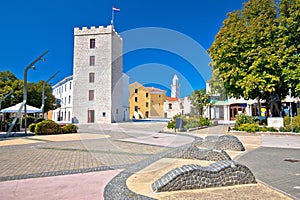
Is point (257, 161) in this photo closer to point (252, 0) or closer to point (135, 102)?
point (252, 0)

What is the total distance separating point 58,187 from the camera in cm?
452

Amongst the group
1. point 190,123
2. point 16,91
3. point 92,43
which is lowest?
point 190,123

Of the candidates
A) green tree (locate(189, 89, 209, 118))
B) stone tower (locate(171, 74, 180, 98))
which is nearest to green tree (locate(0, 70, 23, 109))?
stone tower (locate(171, 74, 180, 98))

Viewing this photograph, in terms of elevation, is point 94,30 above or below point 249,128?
above

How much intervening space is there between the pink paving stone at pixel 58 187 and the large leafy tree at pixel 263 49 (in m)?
15.6

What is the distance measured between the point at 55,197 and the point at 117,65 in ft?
110

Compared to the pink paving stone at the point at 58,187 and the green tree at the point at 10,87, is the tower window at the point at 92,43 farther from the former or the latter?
the pink paving stone at the point at 58,187

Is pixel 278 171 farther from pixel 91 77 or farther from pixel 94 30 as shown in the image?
pixel 94 30

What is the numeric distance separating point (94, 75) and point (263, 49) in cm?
2435

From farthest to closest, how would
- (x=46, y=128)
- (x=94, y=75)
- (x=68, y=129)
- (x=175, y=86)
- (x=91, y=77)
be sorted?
(x=91, y=77), (x=94, y=75), (x=175, y=86), (x=68, y=129), (x=46, y=128)

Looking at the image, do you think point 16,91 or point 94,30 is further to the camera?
point 94,30

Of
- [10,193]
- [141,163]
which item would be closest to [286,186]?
[141,163]

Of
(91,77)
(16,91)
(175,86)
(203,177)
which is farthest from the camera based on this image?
(91,77)

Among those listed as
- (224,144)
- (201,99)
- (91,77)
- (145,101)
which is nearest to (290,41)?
(201,99)
